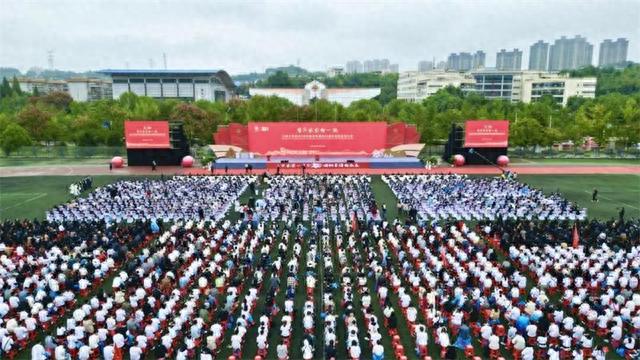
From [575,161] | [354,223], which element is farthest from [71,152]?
[575,161]

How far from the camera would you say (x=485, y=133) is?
129 feet

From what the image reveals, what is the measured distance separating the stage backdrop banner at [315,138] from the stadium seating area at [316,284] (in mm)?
17656

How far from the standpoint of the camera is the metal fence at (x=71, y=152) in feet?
155

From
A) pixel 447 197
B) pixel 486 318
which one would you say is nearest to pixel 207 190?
pixel 447 197

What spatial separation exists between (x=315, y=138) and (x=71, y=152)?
2674 centimetres

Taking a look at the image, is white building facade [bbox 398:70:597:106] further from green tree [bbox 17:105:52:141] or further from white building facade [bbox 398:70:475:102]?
green tree [bbox 17:105:52:141]

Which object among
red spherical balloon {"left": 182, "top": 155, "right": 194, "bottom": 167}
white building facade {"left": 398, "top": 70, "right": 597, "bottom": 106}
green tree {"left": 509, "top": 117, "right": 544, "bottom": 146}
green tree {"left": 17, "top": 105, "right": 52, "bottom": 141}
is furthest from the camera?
white building facade {"left": 398, "top": 70, "right": 597, "bottom": 106}

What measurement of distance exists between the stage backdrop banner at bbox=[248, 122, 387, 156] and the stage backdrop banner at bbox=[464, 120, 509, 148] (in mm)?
7426

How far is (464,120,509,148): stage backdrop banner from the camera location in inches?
1543

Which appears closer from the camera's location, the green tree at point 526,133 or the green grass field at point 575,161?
the green grass field at point 575,161

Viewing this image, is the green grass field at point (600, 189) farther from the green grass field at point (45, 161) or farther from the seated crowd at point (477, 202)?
the green grass field at point (45, 161)

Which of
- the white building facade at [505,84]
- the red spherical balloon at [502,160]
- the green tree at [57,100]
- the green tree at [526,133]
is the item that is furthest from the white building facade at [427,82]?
the green tree at [57,100]

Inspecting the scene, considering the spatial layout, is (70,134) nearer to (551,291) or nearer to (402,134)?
(402,134)

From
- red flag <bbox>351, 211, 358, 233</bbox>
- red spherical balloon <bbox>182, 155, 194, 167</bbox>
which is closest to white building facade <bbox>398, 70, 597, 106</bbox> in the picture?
red spherical balloon <bbox>182, 155, 194, 167</bbox>
